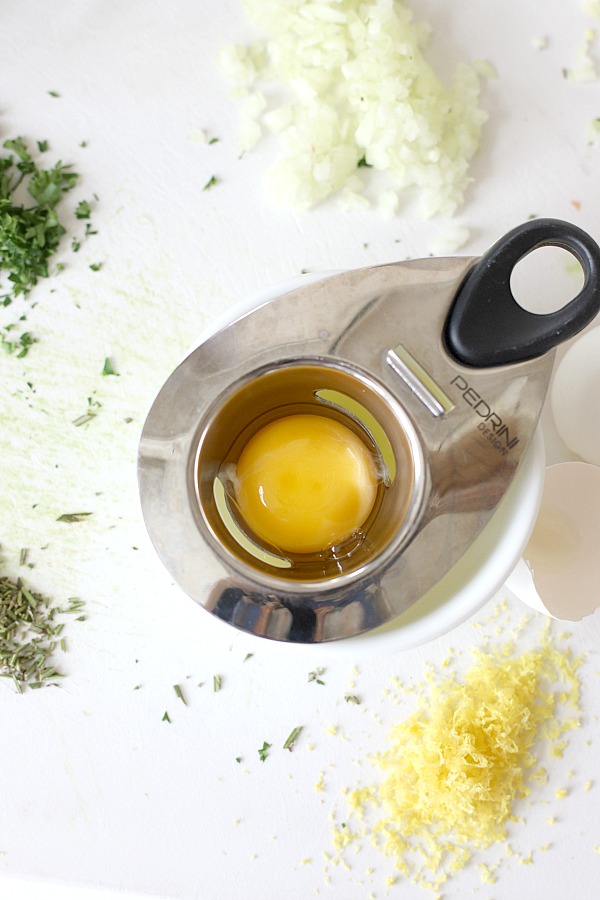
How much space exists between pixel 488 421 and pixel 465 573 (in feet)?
0.59

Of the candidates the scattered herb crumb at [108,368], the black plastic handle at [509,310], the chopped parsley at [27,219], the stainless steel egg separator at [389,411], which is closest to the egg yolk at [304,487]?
the stainless steel egg separator at [389,411]

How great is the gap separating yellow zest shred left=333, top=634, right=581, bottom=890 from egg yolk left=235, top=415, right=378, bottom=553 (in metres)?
0.36

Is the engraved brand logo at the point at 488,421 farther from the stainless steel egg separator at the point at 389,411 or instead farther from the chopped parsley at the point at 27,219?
the chopped parsley at the point at 27,219

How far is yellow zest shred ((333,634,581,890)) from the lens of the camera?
3.76 ft

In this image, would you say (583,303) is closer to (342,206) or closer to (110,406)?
(342,206)

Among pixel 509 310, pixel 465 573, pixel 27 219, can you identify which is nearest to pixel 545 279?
pixel 509 310

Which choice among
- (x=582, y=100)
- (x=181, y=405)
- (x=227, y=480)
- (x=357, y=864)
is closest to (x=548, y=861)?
(x=357, y=864)

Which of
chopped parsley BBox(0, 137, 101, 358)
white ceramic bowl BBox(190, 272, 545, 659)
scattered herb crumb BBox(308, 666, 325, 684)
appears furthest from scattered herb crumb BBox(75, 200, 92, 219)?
scattered herb crumb BBox(308, 666, 325, 684)

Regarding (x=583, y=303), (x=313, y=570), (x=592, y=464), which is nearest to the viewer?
(x=583, y=303)

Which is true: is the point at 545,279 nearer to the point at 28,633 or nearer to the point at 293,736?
the point at 293,736

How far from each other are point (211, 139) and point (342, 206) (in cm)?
21

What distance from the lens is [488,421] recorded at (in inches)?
36.0

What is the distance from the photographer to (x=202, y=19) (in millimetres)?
1199

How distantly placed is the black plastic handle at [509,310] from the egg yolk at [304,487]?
0.19 metres
